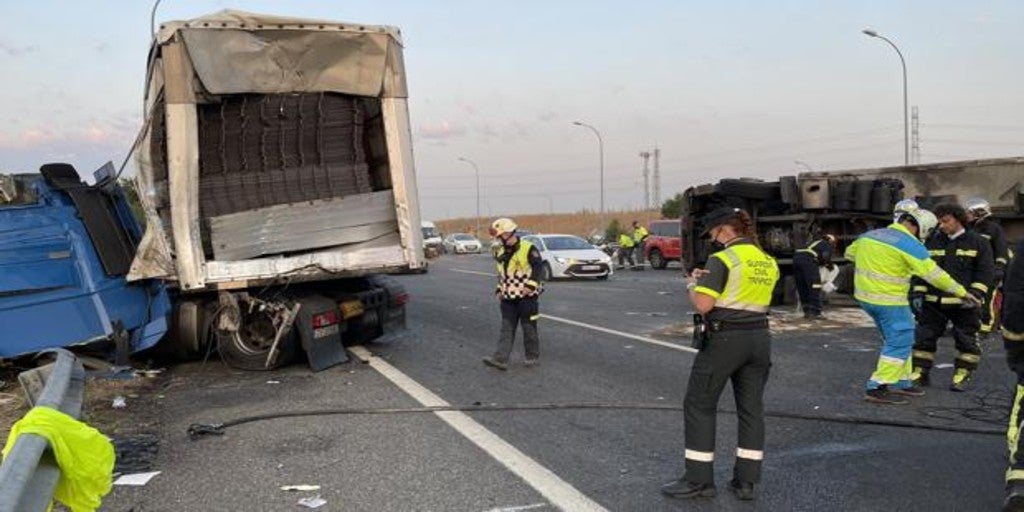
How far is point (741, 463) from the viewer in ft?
15.3

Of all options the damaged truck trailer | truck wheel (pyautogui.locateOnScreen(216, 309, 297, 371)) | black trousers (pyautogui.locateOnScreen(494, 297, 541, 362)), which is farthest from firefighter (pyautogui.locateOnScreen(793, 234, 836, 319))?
truck wheel (pyautogui.locateOnScreen(216, 309, 297, 371))

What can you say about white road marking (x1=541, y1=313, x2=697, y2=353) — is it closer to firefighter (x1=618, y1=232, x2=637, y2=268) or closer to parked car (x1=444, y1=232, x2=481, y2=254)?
firefighter (x1=618, y1=232, x2=637, y2=268)

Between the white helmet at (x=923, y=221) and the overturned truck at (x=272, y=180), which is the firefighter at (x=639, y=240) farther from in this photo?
the white helmet at (x=923, y=221)

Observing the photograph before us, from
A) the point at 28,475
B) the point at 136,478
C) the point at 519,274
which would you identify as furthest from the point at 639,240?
the point at 28,475

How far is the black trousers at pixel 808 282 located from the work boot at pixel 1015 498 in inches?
370

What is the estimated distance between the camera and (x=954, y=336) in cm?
762

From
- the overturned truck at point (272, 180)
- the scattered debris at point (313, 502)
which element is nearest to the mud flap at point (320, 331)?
the overturned truck at point (272, 180)

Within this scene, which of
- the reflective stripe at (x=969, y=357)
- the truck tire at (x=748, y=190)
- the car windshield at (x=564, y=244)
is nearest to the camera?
the reflective stripe at (x=969, y=357)

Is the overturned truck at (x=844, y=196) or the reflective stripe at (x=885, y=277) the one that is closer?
the reflective stripe at (x=885, y=277)

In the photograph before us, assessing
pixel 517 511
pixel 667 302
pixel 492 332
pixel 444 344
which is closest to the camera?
pixel 517 511

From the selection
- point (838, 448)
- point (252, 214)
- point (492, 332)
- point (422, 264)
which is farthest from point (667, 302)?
point (838, 448)

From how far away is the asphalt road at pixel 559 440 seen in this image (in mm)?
4715

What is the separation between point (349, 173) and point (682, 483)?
584 centimetres

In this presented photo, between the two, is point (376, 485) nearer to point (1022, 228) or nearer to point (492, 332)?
point (492, 332)
